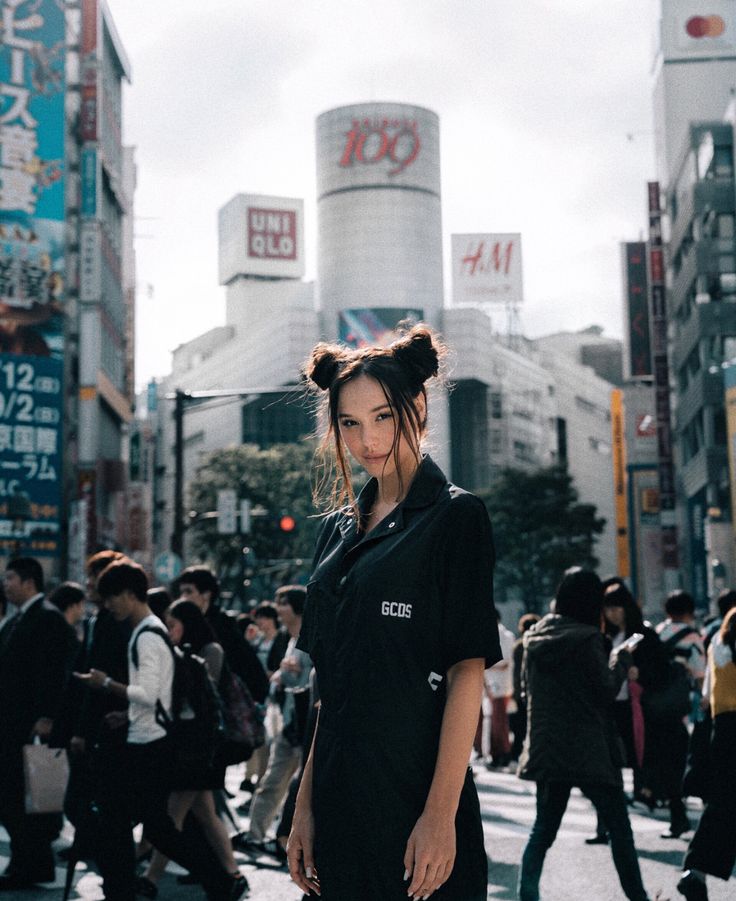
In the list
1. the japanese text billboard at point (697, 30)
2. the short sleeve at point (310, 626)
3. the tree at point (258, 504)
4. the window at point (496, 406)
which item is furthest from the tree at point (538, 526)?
the short sleeve at point (310, 626)

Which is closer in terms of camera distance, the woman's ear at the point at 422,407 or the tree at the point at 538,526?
the woman's ear at the point at 422,407

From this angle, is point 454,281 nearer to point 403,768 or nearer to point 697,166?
point 697,166

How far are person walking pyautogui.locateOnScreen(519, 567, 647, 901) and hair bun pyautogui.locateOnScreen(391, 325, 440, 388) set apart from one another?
403 cm

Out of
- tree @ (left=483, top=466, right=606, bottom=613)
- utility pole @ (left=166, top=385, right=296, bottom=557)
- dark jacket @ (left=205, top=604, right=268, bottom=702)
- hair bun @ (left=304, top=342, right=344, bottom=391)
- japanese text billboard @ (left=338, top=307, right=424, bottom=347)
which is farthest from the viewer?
japanese text billboard @ (left=338, top=307, right=424, bottom=347)

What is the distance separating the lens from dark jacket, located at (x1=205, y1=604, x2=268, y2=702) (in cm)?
852

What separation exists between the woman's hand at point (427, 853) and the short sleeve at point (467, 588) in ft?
0.95

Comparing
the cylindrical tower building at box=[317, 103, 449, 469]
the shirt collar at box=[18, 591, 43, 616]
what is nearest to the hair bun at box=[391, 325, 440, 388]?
the shirt collar at box=[18, 591, 43, 616]

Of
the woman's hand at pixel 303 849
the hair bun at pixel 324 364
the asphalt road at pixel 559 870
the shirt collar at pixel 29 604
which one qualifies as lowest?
the asphalt road at pixel 559 870

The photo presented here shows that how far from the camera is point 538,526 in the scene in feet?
221

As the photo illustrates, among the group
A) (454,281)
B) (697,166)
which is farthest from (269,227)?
(697,166)

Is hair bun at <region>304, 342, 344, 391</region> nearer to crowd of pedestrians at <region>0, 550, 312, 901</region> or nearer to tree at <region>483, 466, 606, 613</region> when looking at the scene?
crowd of pedestrians at <region>0, 550, 312, 901</region>

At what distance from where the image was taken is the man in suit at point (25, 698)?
7914 millimetres

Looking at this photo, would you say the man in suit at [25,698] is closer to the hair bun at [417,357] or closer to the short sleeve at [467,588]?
the hair bun at [417,357]

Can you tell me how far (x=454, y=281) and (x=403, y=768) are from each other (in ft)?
335
